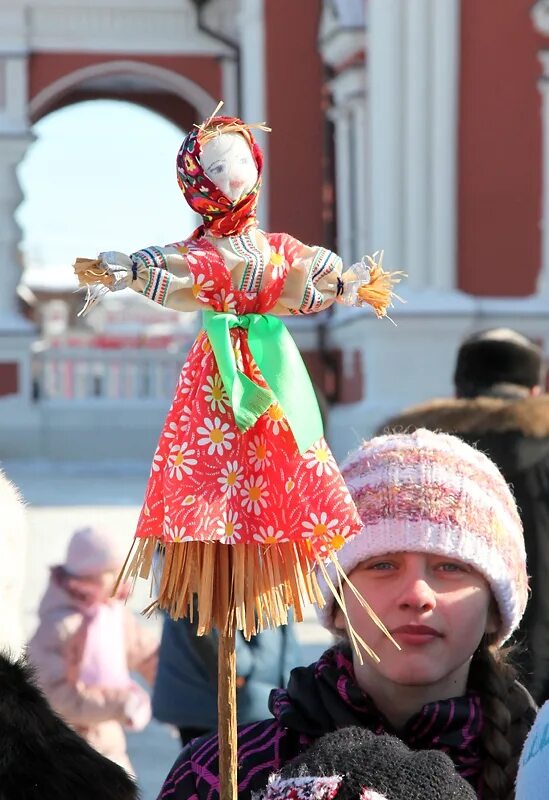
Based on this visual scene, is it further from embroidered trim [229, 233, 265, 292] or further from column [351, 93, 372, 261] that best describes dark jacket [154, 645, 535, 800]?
column [351, 93, 372, 261]

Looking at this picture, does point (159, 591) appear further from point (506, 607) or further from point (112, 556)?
point (112, 556)

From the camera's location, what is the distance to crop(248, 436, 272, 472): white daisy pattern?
1787mm

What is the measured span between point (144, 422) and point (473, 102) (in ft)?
16.9

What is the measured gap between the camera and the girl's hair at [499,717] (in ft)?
6.34

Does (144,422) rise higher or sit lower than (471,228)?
lower

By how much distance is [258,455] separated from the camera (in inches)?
70.5

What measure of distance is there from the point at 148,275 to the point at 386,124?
11.8 meters

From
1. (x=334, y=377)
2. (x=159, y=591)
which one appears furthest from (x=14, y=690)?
(x=334, y=377)

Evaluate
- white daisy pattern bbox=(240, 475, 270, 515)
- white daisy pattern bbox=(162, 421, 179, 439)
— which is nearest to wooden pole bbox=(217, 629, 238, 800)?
white daisy pattern bbox=(240, 475, 270, 515)

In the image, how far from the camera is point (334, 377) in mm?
14828

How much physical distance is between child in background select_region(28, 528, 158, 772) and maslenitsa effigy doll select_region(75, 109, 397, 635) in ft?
5.98

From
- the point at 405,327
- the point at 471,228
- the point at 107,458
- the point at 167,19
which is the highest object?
the point at 167,19

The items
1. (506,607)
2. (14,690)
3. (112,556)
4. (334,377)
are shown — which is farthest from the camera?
(334,377)

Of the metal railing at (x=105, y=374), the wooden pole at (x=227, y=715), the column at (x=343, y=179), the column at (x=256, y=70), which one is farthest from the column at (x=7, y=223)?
the wooden pole at (x=227, y=715)
